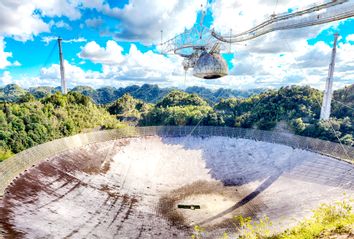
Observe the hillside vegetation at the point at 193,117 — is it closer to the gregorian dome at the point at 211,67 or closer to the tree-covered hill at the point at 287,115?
the tree-covered hill at the point at 287,115

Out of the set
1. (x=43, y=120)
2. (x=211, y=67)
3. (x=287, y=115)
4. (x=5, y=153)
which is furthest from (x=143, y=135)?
(x=287, y=115)

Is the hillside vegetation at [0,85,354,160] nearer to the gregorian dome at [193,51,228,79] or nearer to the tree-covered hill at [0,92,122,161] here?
the tree-covered hill at [0,92,122,161]

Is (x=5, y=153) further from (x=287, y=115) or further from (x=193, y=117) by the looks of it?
(x=287, y=115)

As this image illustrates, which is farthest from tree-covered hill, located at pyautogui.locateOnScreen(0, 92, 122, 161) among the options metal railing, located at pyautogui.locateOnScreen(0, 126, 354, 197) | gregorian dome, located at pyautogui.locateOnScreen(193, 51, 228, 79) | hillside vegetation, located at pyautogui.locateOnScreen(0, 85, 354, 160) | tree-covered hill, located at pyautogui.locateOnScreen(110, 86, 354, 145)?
gregorian dome, located at pyautogui.locateOnScreen(193, 51, 228, 79)

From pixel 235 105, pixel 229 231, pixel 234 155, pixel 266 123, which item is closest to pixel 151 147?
pixel 234 155

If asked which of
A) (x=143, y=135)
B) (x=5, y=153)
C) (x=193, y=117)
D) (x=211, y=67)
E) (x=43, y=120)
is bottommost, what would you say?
(x=5, y=153)

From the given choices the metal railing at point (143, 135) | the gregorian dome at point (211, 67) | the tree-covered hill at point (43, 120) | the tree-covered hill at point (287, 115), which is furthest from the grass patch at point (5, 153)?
the gregorian dome at point (211, 67)
